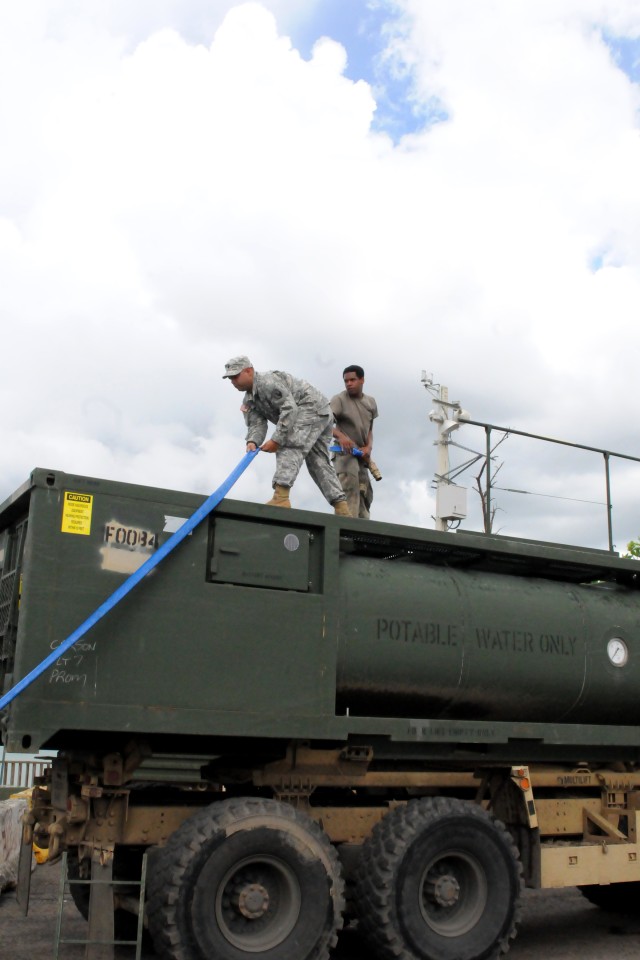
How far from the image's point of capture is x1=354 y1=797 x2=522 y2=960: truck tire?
Answer: 19.0 feet

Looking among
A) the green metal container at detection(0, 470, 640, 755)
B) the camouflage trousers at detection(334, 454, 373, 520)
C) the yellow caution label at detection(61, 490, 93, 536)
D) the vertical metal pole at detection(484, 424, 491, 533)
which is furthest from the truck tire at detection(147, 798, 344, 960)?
the vertical metal pole at detection(484, 424, 491, 533)

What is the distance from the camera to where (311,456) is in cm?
735

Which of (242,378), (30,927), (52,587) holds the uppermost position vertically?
(242,378)

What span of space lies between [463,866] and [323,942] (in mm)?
1143

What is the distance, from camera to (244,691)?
5637 mm

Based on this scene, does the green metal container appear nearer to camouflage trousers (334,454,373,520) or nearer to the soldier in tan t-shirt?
camouflage trousers (334,454,373,520)

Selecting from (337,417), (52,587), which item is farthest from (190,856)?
(337,417)

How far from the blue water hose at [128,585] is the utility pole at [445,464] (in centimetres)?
509

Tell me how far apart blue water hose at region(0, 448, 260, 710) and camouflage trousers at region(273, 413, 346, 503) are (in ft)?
3.15

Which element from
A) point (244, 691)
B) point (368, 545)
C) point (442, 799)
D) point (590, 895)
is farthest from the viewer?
point (590, 895)

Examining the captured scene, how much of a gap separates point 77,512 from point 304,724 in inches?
72.1

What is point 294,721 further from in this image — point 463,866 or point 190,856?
point 463,866

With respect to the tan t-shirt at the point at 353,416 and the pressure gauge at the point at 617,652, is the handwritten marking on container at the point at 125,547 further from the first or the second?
the pressure gauge at the point at 617,652

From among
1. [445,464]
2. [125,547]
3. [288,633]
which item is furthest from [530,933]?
[445,464]
